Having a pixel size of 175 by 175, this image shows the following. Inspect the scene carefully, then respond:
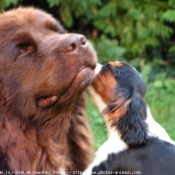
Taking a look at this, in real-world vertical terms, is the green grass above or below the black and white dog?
below

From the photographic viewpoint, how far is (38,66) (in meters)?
3.17

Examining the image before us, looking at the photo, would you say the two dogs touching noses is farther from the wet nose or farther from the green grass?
the green grass

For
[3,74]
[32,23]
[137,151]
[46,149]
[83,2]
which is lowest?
[83,2]

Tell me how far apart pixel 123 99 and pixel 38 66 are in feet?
2.41

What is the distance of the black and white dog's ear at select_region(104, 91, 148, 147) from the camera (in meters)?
3.46

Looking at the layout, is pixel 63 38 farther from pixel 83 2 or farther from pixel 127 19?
pixel 127 19

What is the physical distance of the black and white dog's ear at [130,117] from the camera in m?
3.46

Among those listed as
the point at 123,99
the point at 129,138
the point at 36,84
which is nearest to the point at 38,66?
the point at 36,84

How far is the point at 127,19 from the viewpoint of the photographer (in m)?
7.09

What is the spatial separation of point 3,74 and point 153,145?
1.20 meters

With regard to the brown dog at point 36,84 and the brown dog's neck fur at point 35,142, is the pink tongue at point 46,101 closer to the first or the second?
the brown dog at point 36,84

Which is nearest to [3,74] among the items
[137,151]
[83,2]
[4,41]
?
[4,41]

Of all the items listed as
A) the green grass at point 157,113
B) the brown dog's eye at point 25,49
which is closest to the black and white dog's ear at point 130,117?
the brown dog's eye at point 25,49

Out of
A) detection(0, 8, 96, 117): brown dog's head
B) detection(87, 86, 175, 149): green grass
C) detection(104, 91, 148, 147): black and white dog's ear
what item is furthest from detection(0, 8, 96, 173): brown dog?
detection(87, 86, 175, 149): green grass
